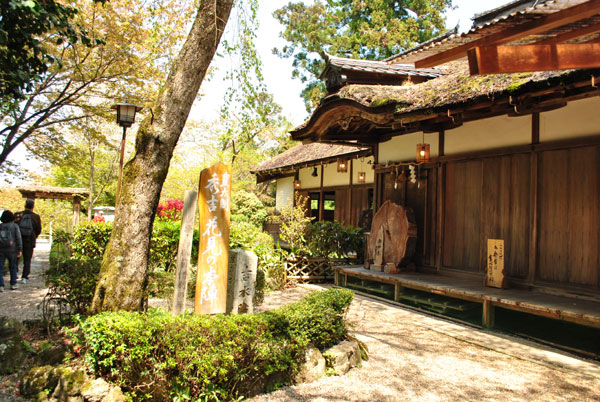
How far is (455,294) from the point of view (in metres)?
6.54

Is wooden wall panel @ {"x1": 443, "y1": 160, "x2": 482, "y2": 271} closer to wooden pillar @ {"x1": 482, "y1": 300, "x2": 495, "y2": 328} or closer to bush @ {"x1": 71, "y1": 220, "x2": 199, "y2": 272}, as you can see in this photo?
wooden pillar @ {"x1": 482, "y1": 300, "x2": 495, "y2": 328}

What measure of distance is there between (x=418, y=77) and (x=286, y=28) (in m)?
22.4

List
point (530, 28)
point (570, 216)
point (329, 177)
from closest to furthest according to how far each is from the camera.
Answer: point (530, 28) < point (570, 216) < point (329, 177)

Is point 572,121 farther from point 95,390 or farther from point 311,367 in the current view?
point 95,390

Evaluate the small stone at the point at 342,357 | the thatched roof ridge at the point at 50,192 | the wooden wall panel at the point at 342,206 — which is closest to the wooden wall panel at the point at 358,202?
the wooden wall panel at the point at 342,206

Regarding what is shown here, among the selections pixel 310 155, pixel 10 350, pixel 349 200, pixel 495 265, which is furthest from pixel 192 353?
pixel 310 155

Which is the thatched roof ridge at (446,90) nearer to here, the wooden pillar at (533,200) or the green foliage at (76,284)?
the wooden pillar at (533,200)

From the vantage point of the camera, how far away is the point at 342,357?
438 centimetres

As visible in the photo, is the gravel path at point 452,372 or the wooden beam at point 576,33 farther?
the gravel path at point 452,372

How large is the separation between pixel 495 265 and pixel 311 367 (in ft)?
13.1

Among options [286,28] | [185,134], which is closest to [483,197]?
[185,134]

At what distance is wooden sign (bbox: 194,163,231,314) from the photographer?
182 inches

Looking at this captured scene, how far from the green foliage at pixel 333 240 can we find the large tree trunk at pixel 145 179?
6.44 metres

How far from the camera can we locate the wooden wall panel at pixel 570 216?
226 inches
